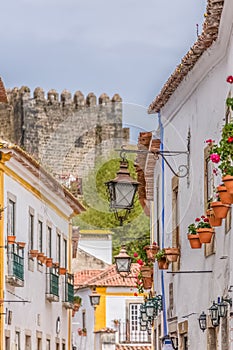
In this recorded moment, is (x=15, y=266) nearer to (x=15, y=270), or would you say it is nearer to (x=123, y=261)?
(x=15, y=270)

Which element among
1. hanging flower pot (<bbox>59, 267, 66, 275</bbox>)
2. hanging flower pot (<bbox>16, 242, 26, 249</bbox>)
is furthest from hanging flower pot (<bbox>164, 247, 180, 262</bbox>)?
hanging flower pot (<bbox>59, 267, 66, 275</bbox>)

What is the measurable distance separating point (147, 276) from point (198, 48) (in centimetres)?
923

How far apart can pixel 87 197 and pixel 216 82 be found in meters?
2.09

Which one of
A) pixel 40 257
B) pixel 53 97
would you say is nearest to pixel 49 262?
pixel 40 257

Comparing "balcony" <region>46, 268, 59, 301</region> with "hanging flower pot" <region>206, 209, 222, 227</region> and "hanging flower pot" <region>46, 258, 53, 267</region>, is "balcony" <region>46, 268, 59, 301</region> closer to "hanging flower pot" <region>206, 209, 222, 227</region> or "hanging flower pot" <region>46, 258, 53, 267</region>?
"hanging flower pot" <region>46, 258, 53, 267</region>

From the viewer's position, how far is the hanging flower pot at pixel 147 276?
22672mm

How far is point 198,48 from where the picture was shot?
14.3 meters

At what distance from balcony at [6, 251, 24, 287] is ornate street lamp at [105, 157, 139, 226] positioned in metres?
9.31

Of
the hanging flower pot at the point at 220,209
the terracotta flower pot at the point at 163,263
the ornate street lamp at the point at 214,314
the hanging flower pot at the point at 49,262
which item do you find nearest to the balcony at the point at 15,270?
the hanging flower pot at the point at 49,262

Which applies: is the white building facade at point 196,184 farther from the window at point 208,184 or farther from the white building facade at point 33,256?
the white building facade at point 33,256

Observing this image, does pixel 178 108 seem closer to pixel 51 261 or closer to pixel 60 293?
pixel 51 261

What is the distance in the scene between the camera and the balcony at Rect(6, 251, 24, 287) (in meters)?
23.9

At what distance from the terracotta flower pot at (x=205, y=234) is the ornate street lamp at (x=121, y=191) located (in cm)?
114

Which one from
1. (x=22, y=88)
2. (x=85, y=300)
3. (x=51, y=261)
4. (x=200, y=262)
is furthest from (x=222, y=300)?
(x=22, y=88)
